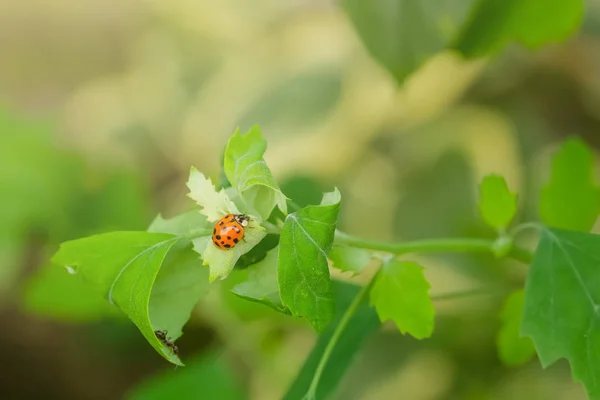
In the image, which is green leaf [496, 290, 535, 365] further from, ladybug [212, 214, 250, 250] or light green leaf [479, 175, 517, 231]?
ladybug [212, 214, 250, 250]

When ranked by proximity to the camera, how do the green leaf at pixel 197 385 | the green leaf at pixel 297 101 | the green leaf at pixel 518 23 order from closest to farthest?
1. the green leaf at pixel 518 23
2. the green leaf at pixel 197 385
3. the green leaf at pixel 297 101

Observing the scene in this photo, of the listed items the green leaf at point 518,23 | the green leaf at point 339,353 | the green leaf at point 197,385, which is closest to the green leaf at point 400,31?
the green leaf at point 518,23

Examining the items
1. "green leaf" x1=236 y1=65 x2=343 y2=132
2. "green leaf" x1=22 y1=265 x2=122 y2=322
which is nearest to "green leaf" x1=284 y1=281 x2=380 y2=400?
"green leaf" x1=22 y1=265 x2=122 y2=322

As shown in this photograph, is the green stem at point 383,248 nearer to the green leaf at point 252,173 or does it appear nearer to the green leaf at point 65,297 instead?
the green leaf at point 252,173

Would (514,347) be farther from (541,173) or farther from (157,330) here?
(541,173)

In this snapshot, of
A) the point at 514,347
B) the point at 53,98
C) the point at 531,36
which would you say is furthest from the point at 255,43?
the point at 514,347

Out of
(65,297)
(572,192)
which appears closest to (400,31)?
(572,192)

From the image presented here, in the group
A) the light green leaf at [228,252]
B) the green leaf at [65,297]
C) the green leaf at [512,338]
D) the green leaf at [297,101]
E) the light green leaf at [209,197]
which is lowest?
the green leaf at [512,338]
